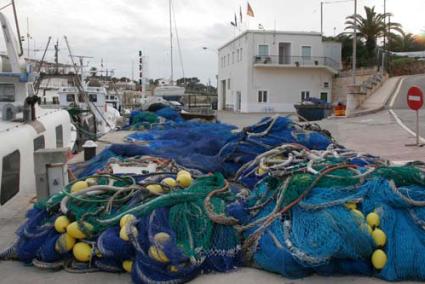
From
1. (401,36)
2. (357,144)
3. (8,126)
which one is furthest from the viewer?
(401,36)

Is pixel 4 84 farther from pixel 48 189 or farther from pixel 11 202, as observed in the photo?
pixel 48 189

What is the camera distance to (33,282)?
3.86m

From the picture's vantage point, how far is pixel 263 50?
4925 centimetres

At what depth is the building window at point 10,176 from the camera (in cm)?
716

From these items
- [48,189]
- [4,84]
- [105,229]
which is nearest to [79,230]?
[105,229]

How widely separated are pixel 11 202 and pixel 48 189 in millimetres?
1054

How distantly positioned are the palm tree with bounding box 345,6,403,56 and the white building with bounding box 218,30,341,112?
4863 mm

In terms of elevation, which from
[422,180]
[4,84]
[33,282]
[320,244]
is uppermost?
[4,84]

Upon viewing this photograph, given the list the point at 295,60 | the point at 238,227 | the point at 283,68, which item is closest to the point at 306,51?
the point at 295,60

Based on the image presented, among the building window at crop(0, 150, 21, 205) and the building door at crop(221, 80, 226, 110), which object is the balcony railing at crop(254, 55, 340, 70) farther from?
Answer: the building window at crop(0, 150, 21, 205)

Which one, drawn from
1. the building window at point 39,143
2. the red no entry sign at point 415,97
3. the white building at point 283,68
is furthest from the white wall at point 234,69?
the building window at point 39,143

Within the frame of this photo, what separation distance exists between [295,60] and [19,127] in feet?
143

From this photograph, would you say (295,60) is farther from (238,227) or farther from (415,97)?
(238,227)

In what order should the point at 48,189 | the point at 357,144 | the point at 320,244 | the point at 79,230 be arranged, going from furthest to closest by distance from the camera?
the point at 357,144 → the point at 48,189 → the point at 79,230 → the point at 320,244
